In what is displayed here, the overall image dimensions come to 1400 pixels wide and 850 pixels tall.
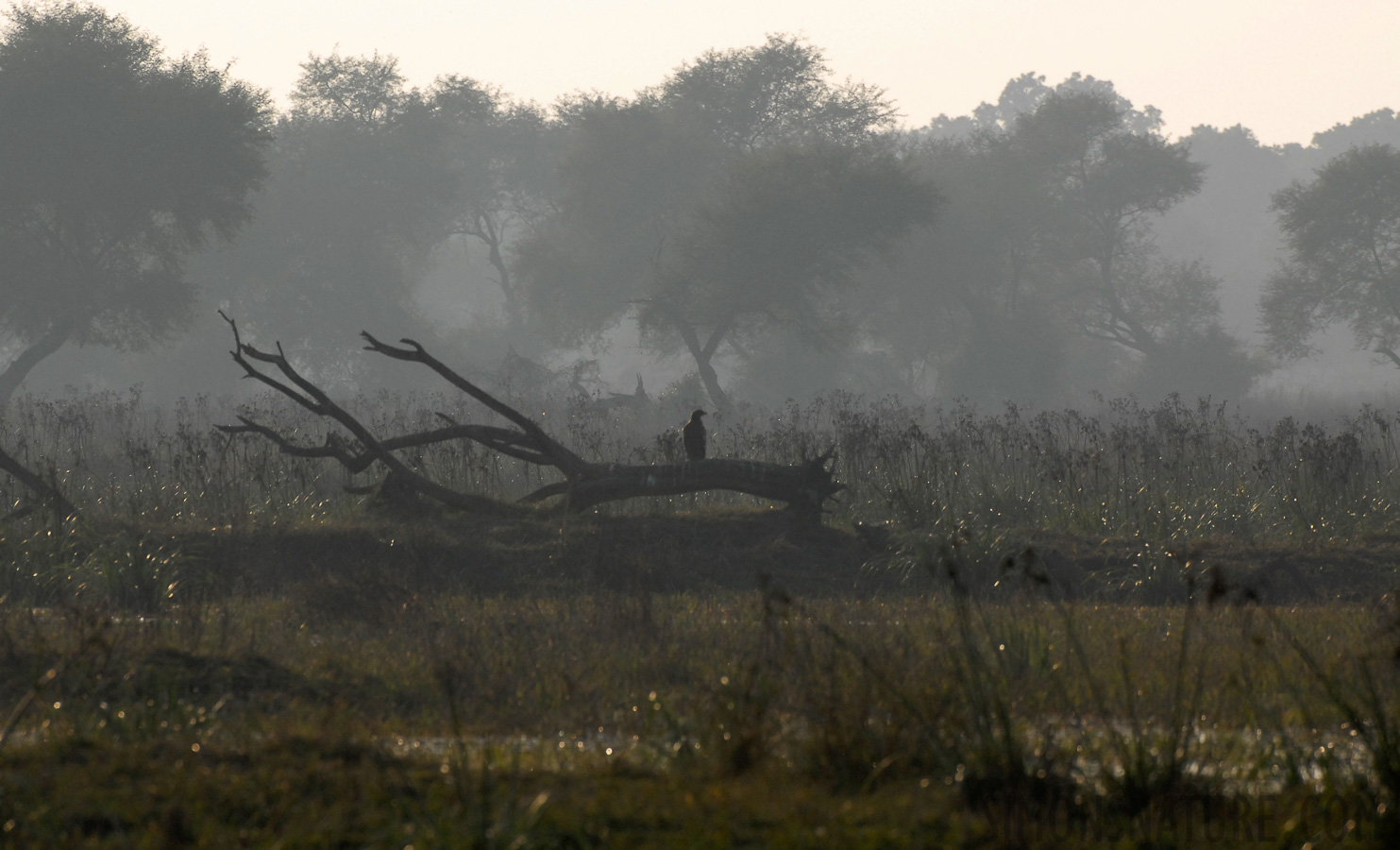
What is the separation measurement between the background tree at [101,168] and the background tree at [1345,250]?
1069 inches

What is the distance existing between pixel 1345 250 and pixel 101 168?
101 ft

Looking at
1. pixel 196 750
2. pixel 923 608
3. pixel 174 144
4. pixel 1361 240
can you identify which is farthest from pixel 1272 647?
pixel 1361 240

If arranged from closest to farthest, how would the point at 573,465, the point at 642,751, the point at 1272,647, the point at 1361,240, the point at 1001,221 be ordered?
the point at 642,751 < the point at 1272,647 < the point at 573,465 < the point at 1361,240 < the point at 1001,221

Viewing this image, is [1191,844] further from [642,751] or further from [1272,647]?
[1272,647]

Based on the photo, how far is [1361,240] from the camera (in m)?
34.9

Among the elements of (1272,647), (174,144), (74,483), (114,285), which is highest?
(174,144)

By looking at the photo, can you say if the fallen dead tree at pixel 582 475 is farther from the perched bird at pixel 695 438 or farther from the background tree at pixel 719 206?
the background tree at pixel 719 206

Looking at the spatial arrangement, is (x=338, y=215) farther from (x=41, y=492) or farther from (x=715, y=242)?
(x=41, y=492)

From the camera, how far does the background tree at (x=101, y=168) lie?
25234 mm

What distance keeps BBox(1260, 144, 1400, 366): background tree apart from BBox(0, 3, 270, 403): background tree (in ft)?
89.0

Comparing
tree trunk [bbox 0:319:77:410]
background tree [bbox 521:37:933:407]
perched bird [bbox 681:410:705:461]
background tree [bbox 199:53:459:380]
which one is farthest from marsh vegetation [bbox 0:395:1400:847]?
background tree [bbox 199:53:459:380]

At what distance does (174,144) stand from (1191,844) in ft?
86.7

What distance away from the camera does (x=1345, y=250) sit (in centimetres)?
3516

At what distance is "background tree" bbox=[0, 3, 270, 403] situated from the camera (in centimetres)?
2523
